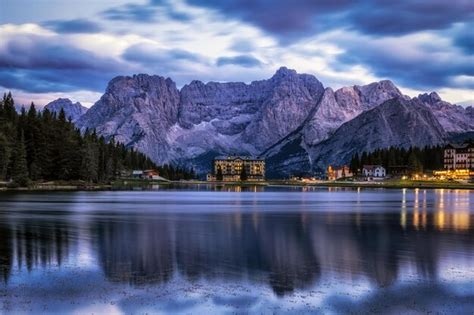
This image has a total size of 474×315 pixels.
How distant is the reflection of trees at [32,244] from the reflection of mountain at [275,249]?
3165mm

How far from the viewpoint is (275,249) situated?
42.4m

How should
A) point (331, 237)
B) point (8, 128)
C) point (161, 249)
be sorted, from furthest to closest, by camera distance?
point (8, 128) → point (331, 237) → point (161, 249)

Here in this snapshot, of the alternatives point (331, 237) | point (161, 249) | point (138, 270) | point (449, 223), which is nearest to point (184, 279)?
point (138, 270)

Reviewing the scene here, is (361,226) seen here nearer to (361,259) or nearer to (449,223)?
(449,223)

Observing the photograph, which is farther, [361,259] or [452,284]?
[361,259]

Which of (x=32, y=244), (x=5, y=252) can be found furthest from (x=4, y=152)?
(x=5, y=252)

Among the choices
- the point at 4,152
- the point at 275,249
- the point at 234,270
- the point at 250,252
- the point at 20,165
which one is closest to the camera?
the point at 234,270

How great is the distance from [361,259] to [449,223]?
33806 millimetres

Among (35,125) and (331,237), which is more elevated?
(35,125)

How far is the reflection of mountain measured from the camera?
32312mm

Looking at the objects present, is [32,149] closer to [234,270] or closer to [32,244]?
[32,244]

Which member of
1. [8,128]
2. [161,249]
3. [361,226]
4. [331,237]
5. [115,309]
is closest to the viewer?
[115,309]

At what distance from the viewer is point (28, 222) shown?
208ft

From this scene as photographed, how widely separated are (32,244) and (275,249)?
18335mm
